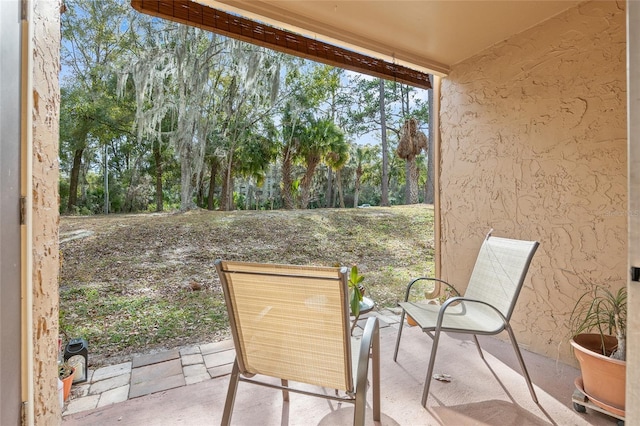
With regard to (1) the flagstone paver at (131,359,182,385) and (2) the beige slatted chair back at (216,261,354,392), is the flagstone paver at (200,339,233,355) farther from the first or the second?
→ (2) the beige slatted chair back at (216,261,354,392)

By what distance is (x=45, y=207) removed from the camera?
1240mm

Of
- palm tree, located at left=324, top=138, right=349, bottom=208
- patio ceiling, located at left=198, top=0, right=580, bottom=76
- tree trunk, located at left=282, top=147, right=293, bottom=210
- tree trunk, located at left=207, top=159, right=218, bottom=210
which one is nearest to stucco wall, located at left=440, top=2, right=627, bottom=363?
patio ceiling, located at left=198, top=0, right=580, bottom=76

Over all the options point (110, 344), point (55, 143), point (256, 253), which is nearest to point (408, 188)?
point (256, 253)

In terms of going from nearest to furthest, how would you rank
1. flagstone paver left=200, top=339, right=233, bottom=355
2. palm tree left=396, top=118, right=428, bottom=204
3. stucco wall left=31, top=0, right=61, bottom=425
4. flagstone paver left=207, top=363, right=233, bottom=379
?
stucco wall left=31, top=0, right=61, bottom=425 < flagstone paver left=207, top=363, right=233, bottom=379 < flagstone paver left=200, top=339, right=233, bottom=355 < palm tree left=396, top=118, right=428, bottom=204

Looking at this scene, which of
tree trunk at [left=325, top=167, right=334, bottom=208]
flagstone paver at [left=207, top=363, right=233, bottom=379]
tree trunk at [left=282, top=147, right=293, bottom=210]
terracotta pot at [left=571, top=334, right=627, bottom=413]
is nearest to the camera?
terracotta pot at [left=571, top=334, right=627, bottom=413]

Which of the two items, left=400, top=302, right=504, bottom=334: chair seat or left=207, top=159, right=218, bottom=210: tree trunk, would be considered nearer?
left=400, top=302, right=504, bottom=334: chair seat

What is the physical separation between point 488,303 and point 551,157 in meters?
1.20

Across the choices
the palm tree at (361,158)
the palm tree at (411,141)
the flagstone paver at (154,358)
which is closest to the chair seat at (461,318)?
the flagstone paver at (154,358)

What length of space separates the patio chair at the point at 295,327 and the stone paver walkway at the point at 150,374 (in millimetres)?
964

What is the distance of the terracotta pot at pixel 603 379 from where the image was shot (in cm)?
152

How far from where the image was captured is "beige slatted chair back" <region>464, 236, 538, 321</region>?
1879 mm

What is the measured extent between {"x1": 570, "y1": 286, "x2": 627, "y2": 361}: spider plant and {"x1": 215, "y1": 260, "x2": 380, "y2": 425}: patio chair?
1347 millimetres

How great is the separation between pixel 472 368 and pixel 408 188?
28.7 feet

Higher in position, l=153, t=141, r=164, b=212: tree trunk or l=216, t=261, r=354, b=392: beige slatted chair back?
l=153, t=141, r=164, b=212: tree trunk
